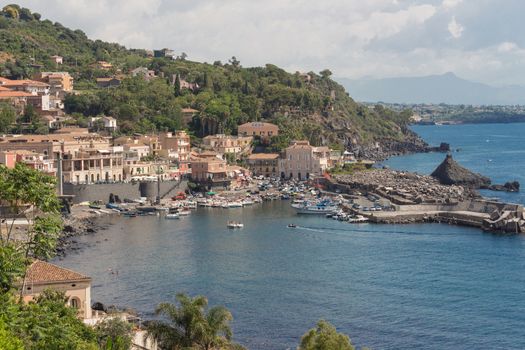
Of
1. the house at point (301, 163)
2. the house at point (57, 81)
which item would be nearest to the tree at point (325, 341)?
the house at point (301, 163)

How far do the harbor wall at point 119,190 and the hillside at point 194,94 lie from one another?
15731mm

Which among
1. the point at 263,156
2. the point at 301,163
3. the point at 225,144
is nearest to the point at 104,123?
the point at 225,144

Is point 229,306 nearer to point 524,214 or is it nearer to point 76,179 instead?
point 524,214

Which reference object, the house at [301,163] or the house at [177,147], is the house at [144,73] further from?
the house at [301,163]

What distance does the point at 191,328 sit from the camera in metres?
24.2

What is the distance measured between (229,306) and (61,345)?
17501 mm

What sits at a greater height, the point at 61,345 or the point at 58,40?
the point at 58,40

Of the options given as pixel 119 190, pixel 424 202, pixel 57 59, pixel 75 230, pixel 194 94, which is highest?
pixel 57 59

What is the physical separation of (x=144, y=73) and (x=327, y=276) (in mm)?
68271

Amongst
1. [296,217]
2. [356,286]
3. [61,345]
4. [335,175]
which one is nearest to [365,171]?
[335,175]

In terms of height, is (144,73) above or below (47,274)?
above

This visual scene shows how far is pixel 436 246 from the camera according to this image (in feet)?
159

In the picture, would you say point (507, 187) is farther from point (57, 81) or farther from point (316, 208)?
point (57, 81)

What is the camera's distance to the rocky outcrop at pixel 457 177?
77.7 metres
